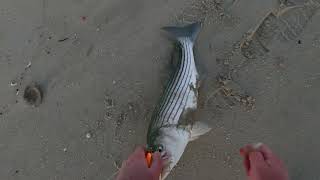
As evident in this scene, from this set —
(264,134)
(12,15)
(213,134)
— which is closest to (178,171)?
(213,134)

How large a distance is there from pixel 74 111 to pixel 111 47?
77 centimetres

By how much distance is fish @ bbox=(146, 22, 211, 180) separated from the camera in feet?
14.0

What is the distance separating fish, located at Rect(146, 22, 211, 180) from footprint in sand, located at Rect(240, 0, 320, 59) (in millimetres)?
624

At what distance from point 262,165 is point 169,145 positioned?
823 millimetres

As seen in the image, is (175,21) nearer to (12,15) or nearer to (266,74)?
(266,74)

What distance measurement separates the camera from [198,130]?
15.2 ft

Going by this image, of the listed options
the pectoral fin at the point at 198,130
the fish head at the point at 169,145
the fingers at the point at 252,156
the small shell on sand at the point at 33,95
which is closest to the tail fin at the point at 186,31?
the pectoral fin at the point at 198,130

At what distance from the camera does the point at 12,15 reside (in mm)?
5031

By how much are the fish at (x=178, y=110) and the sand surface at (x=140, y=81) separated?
0.20 m

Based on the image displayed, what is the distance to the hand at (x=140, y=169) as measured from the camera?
392 centimetres

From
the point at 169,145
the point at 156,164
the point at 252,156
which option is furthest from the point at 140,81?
the point at 252,156

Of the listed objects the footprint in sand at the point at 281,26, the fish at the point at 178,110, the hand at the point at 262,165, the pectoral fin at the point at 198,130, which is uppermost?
the footprint in sand at the point at 281,26

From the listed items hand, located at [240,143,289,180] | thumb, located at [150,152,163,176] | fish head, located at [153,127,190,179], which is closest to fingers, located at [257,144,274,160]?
hand, located at [240,143,289,180]

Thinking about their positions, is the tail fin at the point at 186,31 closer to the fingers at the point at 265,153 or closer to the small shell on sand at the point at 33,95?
the fingers at the point at 265,153
